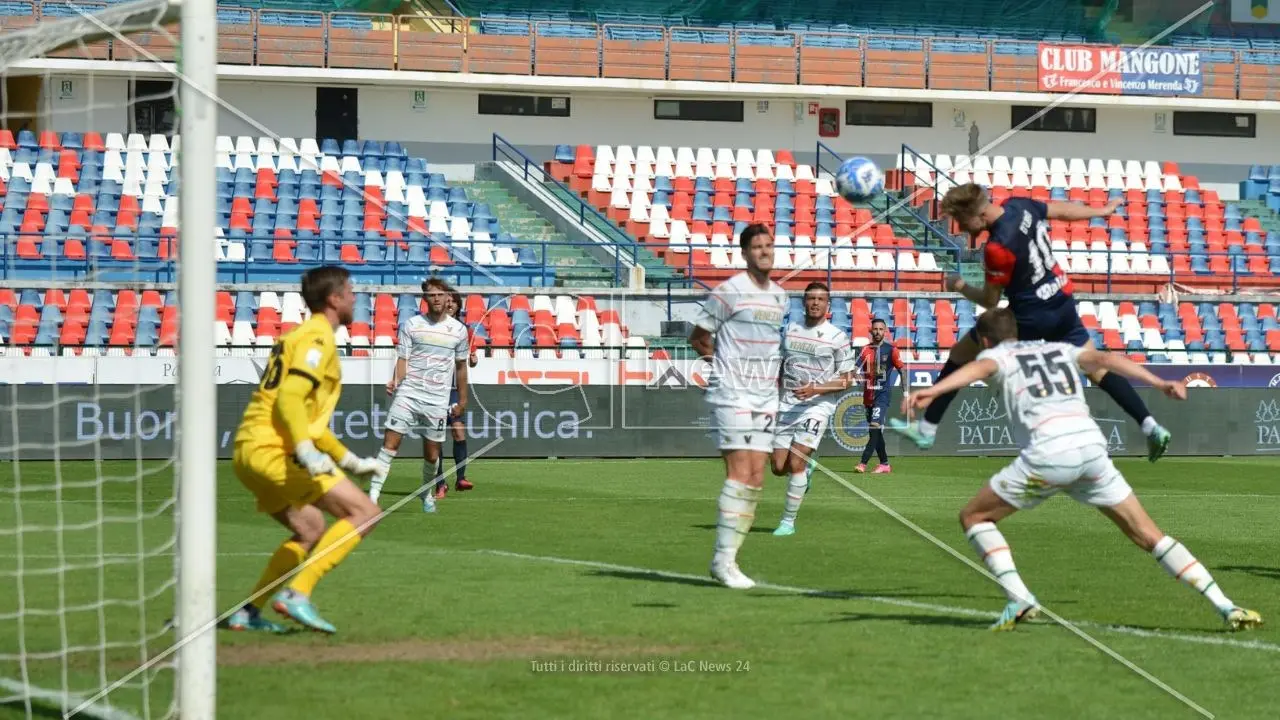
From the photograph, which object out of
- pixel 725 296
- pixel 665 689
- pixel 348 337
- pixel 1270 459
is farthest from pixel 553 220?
pixel 665 689

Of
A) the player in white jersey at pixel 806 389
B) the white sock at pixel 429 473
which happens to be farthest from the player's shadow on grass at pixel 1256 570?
the white sock at pixel 429 473

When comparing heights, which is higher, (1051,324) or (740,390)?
(1051,324)

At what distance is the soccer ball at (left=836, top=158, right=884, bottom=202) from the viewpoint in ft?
46.9

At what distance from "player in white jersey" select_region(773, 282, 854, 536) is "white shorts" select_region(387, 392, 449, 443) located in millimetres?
3383

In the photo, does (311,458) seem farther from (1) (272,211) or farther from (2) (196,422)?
(1) (272,211)

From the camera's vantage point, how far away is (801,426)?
1463 cm

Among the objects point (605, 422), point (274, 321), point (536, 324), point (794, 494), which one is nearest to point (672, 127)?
point (536, 324)

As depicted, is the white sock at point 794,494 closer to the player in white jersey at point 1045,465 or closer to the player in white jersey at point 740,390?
the player in white jersey at point 740,390

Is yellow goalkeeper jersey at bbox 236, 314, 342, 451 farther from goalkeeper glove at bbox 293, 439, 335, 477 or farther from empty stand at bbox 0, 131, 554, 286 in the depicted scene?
empty stand at bbox 0, 131, 554, 286

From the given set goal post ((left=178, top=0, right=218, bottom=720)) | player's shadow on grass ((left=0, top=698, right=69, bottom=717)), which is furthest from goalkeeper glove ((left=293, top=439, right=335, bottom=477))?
goal post ((left=178, top=0, right=218, bottom=720))

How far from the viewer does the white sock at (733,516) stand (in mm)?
10586

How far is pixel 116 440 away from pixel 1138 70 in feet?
89.9

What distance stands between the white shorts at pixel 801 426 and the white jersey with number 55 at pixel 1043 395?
5.58m

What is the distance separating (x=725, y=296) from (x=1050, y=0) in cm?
3443
